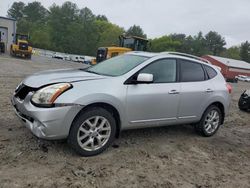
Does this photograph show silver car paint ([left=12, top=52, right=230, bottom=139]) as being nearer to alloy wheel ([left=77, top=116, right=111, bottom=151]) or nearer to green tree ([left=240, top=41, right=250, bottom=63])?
alloy wheel ([left=77, top=116, right=111, bottom=151])

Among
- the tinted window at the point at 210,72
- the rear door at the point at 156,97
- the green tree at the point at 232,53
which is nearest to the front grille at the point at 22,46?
the tinted window at the point at 210,72

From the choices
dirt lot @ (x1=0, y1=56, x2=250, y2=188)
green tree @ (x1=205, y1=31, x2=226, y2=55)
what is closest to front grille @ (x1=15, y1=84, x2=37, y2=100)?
dirt lot @ (x1=0, y1=56, x2=250, y2=188)

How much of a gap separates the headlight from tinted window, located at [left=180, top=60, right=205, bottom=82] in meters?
2.45

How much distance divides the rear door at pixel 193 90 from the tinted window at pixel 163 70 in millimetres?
199

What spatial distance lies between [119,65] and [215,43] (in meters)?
123

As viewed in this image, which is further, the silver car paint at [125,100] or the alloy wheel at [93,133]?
the alloy wheel at [93,133]

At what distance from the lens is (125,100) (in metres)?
4.67

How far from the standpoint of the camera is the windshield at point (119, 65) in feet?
16.6

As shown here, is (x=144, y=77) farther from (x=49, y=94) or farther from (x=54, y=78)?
(x=49, y=94)

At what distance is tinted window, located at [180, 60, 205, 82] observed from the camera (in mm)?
5703

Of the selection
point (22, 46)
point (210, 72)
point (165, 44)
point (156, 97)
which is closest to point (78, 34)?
point (165, 44)

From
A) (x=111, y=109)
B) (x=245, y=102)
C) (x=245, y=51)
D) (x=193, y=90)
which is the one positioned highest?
(x=245, y=51)

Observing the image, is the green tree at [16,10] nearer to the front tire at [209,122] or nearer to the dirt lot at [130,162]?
the front tire at [209,122]

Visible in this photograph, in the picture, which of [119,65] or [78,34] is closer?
[119,65]
